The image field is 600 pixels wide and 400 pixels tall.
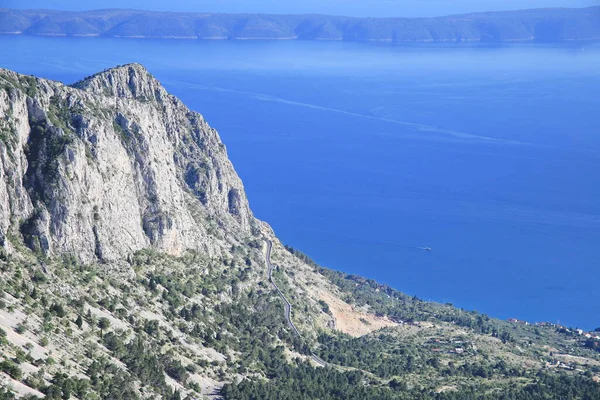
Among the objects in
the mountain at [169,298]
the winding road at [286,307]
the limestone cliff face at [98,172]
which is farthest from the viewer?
the winding road at [286,307]

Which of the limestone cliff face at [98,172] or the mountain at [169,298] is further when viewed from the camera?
the limestone cliff face at [98,172]

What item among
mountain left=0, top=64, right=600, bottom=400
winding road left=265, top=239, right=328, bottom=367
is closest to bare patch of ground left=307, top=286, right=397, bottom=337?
mountain left=0, top=64, right=600, bottom=400

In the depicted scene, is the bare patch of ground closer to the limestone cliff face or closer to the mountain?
the mountain

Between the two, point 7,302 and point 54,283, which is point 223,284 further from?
point 7,302

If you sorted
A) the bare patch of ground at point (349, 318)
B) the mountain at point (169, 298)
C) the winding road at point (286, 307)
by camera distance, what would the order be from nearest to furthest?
the mountain at point (169, 298) < the winding road at point (286, 307) < the bare patch of ground at point (349, 318)

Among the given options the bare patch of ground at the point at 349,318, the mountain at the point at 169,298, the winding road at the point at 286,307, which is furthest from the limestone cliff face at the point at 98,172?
the bare patch of ground at the point at 349,318

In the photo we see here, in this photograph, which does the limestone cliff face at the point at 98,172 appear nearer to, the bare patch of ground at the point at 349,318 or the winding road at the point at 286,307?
the winding road at the point at 286,307

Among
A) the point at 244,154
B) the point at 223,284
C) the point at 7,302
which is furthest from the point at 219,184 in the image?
the point at 244,154

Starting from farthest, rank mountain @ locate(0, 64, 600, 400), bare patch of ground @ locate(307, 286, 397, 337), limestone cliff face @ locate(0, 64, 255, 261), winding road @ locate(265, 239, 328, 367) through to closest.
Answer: bare patch of ground @ locate(307, 286, 397, 337)
winding road @ locate(265, 239, 328, 367)
limestone cliff face @ locate(0, 64, 255, 261)
mountain @ locate(0, 64, 600, 400)
